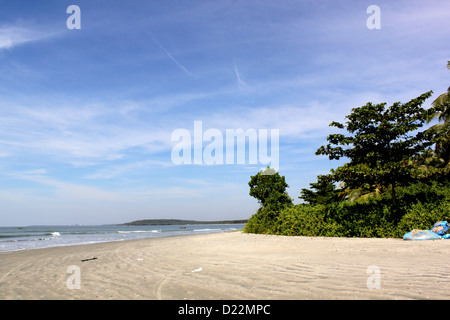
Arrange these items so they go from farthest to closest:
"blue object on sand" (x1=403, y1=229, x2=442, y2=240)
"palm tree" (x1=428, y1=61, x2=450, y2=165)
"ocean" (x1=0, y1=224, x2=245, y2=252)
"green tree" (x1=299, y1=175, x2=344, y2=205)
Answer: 1. "green tree" (x1=299, y1=175, x2=344, y2=205)
2. "ocean" (x1=0, y1=224, x2=245, y2=252)
3. "palm tree" (x1=428, y1=61, x2=450, y2=165)
4. "blue object on sand" (x1=403, y1=229, x2=442, y2=240)

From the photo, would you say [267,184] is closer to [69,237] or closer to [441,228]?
[69,237]

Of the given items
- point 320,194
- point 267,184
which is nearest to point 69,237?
point 267,184

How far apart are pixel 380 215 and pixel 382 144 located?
4371 millimetres

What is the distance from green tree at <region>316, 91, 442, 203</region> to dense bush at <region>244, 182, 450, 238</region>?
3.10ft

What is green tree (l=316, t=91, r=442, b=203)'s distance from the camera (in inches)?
666

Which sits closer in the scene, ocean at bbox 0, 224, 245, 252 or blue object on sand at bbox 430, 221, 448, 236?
blue object on sand at bbox 430, 221, 448, 236

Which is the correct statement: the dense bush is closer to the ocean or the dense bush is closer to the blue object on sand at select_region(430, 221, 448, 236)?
the blue object on sand at select_region(430, 221, 448, 236)

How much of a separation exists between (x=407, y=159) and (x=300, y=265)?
13.0 metres

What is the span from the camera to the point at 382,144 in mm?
18219

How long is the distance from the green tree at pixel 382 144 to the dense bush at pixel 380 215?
94 centimetres

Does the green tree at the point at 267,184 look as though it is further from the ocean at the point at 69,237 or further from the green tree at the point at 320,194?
the ocean at the point at 69,237

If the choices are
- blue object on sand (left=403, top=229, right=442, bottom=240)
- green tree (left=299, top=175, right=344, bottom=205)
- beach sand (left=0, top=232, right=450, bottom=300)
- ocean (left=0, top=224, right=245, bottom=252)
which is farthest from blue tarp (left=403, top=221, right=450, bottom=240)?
green tree (left=299, top=175, right=344, bottom=205)

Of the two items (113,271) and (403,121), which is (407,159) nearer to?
(403,121)
